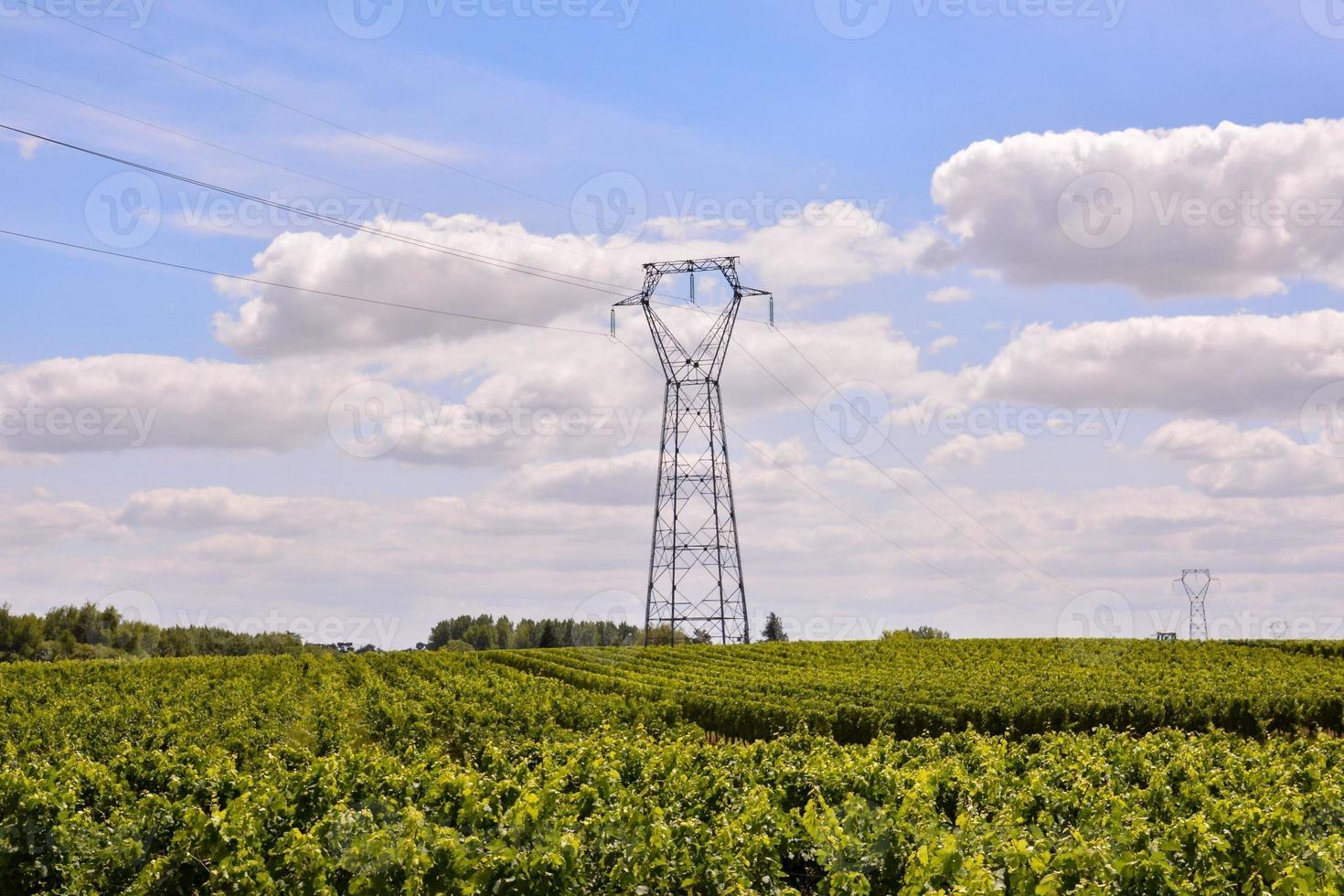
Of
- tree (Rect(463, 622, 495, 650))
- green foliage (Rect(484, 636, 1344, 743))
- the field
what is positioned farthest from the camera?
tree (Rect(463, 622, 495, 650))

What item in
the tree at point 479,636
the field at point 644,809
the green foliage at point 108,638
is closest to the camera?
the field at point 644,809

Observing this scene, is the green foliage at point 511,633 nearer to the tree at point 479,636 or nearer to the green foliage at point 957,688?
the tree at point 479,636

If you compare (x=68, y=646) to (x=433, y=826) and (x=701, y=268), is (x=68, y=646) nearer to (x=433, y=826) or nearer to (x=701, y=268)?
(x=701, y=268)

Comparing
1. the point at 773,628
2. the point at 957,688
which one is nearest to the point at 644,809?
the point at 957,688

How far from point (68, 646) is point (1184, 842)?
11282 cm

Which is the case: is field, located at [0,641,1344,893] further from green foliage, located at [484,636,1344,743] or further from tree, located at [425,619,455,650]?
tree, located at [425,619,455,650]

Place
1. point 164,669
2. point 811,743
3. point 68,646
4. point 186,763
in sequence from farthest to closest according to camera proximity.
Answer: point 68,646 → point 164,669 → point 811,743 → point 186,763

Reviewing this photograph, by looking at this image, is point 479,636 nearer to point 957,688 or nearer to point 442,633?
point 442,633

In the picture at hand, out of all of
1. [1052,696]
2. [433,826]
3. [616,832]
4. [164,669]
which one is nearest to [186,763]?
[433,826]

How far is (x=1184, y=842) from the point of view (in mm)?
10836

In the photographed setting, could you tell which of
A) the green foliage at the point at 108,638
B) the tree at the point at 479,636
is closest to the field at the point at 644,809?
the green foliage at the point at 108,638

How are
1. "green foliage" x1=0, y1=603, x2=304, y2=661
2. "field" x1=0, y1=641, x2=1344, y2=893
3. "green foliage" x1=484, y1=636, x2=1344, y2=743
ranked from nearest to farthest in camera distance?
"field" x1=0, y1=641, x2=1344, y2=893, "green foliage" x1=484, y1=636, x2=1344, y2=743, "green foliage" x1=0, y1=603, x2=304, y2=661

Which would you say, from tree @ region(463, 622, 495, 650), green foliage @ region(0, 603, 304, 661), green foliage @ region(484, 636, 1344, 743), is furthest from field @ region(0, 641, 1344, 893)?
tree @ region(463, 622, 495, 650)

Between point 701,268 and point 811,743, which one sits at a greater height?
point 701,268
